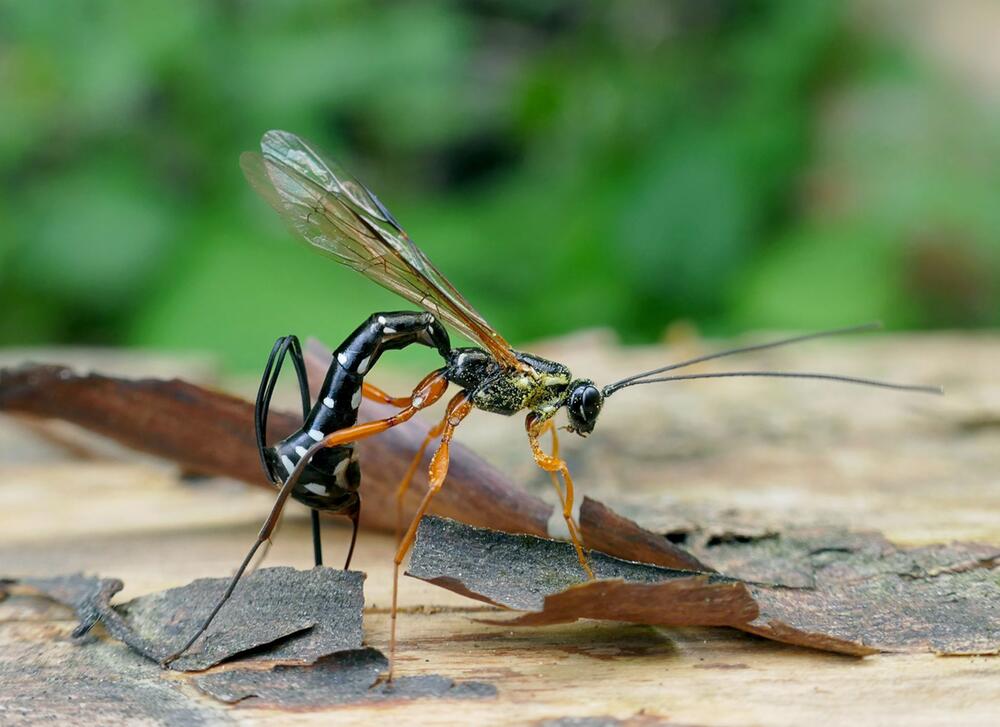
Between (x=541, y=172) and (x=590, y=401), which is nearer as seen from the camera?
(x=590, y=401)

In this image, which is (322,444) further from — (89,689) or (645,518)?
(645,518)

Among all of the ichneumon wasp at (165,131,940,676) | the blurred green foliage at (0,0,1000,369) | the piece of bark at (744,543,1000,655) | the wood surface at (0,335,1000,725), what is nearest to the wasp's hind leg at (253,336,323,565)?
the ichneumon wasp at (165,131,940,676)

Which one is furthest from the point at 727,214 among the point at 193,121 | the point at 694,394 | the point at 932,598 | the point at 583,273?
the point at 932,598

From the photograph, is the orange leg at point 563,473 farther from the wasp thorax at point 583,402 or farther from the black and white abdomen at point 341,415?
the black and white abdomen at point 341,415

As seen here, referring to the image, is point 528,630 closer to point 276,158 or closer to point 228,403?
point 228,403

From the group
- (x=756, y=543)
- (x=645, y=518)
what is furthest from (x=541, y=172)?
(x=756, y=543)
